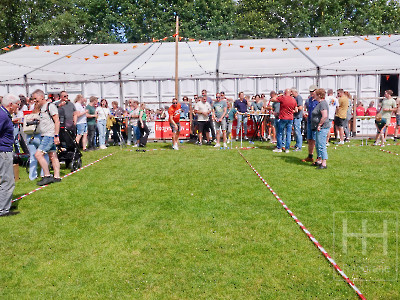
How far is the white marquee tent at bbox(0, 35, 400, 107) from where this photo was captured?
58.9ft

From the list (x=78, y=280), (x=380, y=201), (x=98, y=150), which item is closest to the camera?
(x=78, y=280)

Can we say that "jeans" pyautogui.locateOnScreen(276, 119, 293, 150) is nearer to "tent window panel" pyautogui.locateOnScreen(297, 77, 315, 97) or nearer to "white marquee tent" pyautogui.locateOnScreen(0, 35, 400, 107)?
"white marquee tent" pyautogui.locateOnScreen(0, 35, 400, 107)

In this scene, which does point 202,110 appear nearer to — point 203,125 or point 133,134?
point 203,125

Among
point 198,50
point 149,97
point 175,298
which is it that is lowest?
point 175,298

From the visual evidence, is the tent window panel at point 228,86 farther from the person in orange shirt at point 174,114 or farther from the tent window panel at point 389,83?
the tent window panel at point 389,83

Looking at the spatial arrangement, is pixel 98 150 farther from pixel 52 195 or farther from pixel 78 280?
pixel 78 280

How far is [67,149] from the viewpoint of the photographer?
9.61 meters

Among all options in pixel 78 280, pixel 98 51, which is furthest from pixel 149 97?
pixel 78 280

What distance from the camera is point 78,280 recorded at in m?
3.92

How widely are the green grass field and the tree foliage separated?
34836mm

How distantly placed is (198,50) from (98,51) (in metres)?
6.16

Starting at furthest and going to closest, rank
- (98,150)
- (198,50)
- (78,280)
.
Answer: (198,50) → (98,150) → (78,280)

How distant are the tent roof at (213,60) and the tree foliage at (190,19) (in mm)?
19292

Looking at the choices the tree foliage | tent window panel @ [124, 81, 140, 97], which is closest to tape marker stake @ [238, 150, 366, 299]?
tent window panel @ [124, 81, 140, 97]
